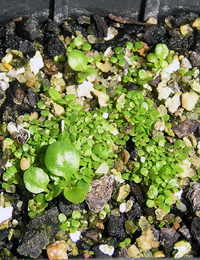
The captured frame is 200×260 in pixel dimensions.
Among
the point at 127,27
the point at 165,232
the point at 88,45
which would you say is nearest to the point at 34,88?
the point at 88,45

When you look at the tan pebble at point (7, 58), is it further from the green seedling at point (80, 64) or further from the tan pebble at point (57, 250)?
the tan pebble at point (57, 250)

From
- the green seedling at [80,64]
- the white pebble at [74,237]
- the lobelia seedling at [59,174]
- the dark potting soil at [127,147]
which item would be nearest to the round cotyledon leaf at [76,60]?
the green seedling at [80,64]

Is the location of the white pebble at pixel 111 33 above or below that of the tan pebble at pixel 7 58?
above

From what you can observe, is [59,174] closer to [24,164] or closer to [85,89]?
[24,164]

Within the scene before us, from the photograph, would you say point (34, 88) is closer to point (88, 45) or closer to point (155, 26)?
point (88, 45)

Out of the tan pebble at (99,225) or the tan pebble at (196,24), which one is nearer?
the tan pebble at (99,225)

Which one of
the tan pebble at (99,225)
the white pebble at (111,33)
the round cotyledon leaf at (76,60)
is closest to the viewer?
the tan pebble at (99,225)

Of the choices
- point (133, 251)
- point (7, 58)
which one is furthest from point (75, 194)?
point (7, 58)
